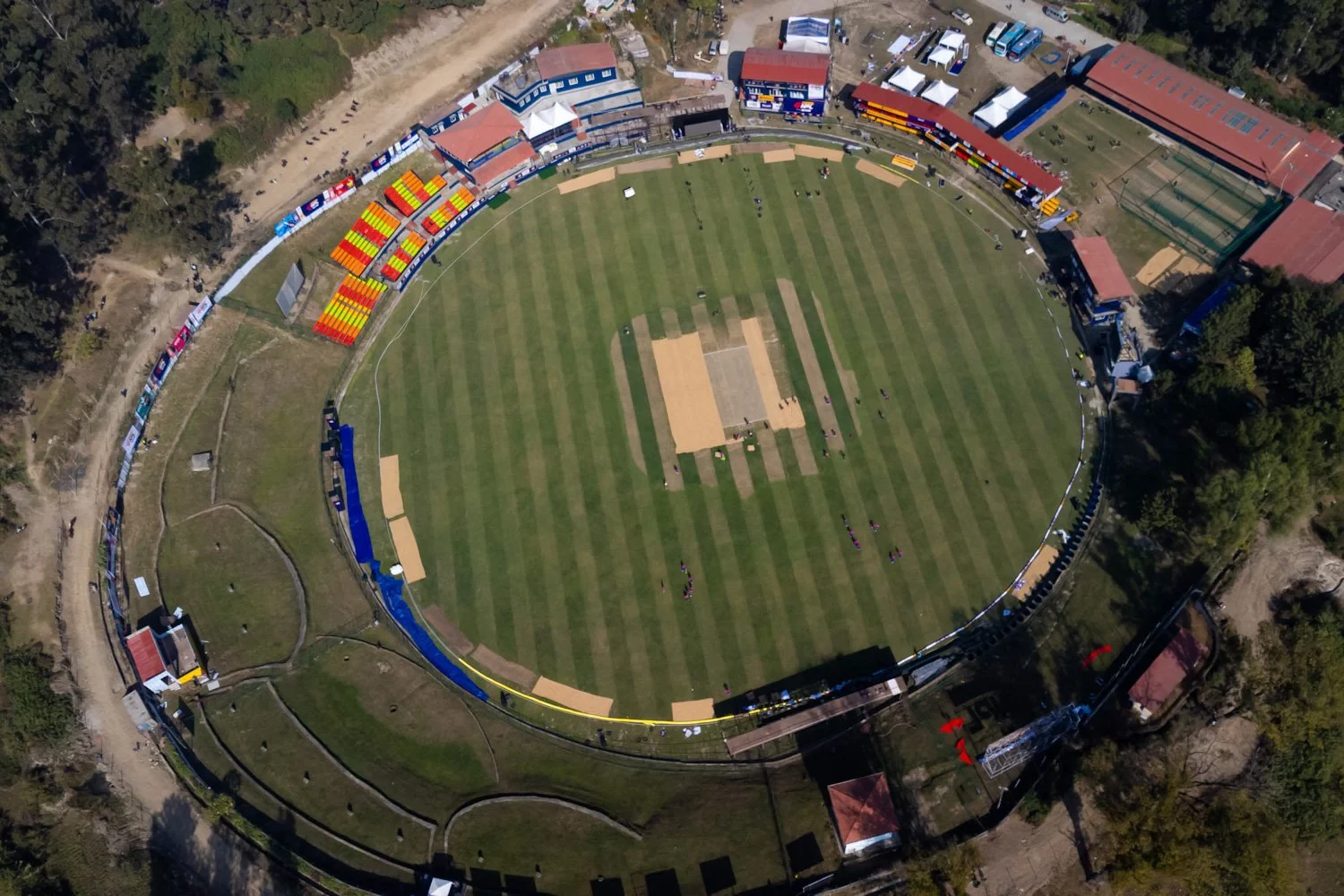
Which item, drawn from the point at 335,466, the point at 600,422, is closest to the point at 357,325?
the point at 335,466

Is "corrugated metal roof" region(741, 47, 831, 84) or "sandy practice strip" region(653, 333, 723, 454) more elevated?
"corrugated metal roof" region(741, 47, 831, 84)

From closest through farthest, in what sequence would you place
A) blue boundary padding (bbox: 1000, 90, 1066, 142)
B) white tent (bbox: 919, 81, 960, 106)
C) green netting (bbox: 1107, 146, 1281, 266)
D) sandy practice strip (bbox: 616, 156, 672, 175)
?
green netting (bbox: 1107, 146, 1281, 266)
blue boundary padding (bbox: 1000, 90, 1066, 142)
sandy practice strip (bbox: 616, 156, 672, 175)
white tent (bbox: 919, 81, 960, 106)

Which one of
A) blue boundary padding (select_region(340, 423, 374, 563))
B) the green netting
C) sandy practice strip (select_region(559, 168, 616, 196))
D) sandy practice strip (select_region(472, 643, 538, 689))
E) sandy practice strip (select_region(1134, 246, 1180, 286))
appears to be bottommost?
sandy practice strip (select_region(472, 643, 538, 689))

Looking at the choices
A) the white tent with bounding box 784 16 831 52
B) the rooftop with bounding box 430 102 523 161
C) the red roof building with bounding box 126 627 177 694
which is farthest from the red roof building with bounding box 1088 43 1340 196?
the red roof building with bounding box 126 627 177 694

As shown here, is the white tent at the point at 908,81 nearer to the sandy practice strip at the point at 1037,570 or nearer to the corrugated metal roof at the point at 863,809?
the sandy practice strip at the point at 1037,570

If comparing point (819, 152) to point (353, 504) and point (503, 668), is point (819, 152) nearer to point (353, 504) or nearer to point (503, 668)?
point (353, 504)

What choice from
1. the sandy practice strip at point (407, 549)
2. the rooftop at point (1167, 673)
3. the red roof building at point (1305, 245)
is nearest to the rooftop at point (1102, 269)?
the red roof building at point (1305, 245)

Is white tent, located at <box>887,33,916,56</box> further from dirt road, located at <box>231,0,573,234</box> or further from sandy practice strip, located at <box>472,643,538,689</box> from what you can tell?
sandy practice strip, located at <box>472,643,538,689</box>
